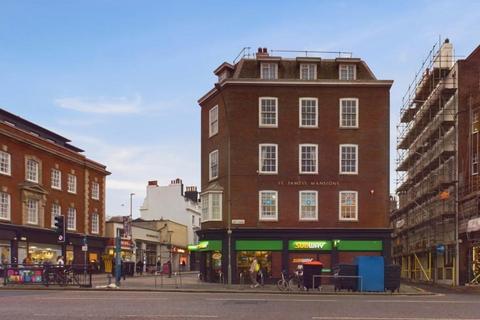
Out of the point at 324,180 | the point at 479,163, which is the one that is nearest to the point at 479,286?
the point at 479,163

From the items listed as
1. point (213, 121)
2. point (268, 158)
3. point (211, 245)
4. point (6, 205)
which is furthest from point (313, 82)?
point (6, 205)

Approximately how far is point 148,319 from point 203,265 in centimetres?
2825

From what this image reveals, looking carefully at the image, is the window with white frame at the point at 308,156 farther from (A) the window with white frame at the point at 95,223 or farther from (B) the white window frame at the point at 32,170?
(A) the window with white frame at the point at 95,223

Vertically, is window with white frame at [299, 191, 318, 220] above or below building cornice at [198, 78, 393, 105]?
below

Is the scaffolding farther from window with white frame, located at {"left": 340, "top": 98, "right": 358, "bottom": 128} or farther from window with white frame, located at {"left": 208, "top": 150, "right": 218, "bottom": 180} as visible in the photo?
window with white frame, located at {"left": 208, "top": 150, "right": 218, "bottom": 180}

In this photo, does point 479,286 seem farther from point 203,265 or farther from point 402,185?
point 402,185

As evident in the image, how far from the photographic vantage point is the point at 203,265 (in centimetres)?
4297

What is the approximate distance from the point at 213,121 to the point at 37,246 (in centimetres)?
1749

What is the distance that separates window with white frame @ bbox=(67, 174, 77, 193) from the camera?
56653 millimetres

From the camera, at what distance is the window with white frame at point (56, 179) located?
53.4m

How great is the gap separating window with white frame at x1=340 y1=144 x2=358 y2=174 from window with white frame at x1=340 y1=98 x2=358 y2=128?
1433 millimetres

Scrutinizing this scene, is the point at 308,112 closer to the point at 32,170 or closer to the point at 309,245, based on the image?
the point at 309,245

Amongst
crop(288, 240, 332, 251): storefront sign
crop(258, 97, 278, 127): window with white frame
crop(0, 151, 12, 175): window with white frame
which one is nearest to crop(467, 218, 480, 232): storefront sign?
crop(288, 240, 332, 251): storefront sign

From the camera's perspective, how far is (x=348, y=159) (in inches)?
1612
